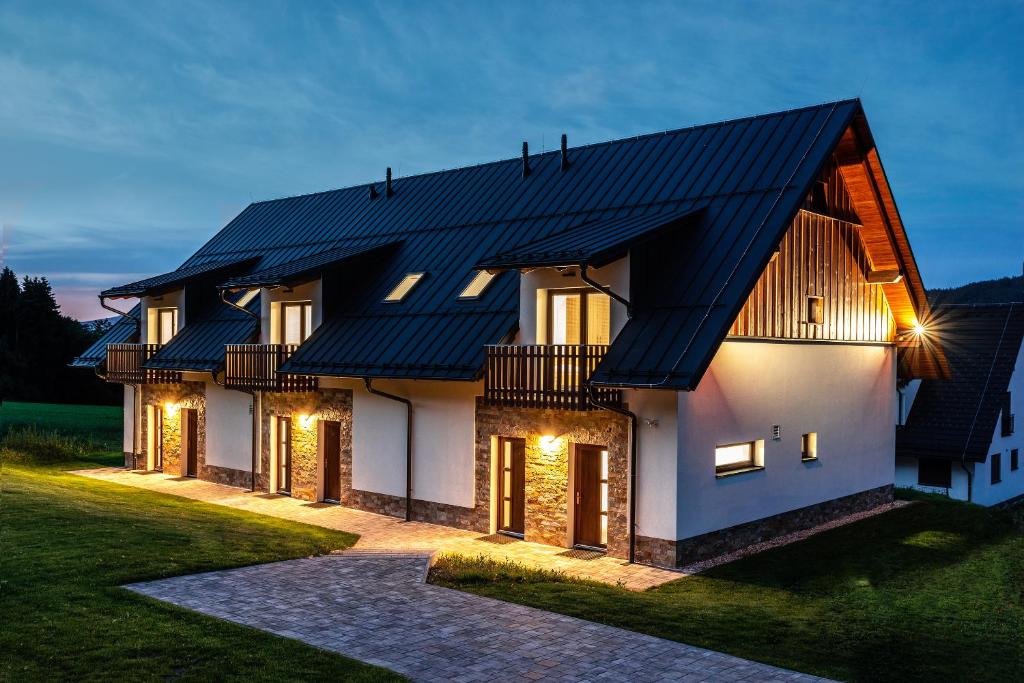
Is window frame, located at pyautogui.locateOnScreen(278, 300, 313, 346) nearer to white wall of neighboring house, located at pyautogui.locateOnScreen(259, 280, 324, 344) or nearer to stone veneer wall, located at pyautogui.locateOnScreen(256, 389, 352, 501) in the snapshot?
white wall of neighboring house, located at pyautogui.locateOnScreen(259, 280, 324, 344)

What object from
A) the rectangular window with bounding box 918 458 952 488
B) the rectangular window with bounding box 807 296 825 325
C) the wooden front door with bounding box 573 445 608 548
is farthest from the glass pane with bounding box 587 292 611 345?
the rectangular window with bounding box 918 458 952 488

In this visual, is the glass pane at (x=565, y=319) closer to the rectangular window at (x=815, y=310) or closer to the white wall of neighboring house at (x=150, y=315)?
the rectangular window at (x=815, y=310)

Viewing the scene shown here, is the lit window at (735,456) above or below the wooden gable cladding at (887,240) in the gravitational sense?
below

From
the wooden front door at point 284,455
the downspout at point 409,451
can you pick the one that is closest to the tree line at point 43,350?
the wooden front door at point 284,455

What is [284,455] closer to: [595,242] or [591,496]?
[591,496]

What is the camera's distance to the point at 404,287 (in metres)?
20.7

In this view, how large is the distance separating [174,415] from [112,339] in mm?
5312

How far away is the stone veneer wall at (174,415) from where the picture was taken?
949 inches

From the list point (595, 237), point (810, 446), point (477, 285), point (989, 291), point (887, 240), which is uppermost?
point (989, 291)

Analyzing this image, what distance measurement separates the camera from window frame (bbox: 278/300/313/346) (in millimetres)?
21672

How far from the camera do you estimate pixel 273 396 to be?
22047 millimetres

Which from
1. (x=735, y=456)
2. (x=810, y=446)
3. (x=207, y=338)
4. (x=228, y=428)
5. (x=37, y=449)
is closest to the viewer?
(x=735, y=456)

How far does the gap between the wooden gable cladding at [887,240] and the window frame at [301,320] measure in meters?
12.7

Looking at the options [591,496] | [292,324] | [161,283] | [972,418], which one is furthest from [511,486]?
[972,418]
